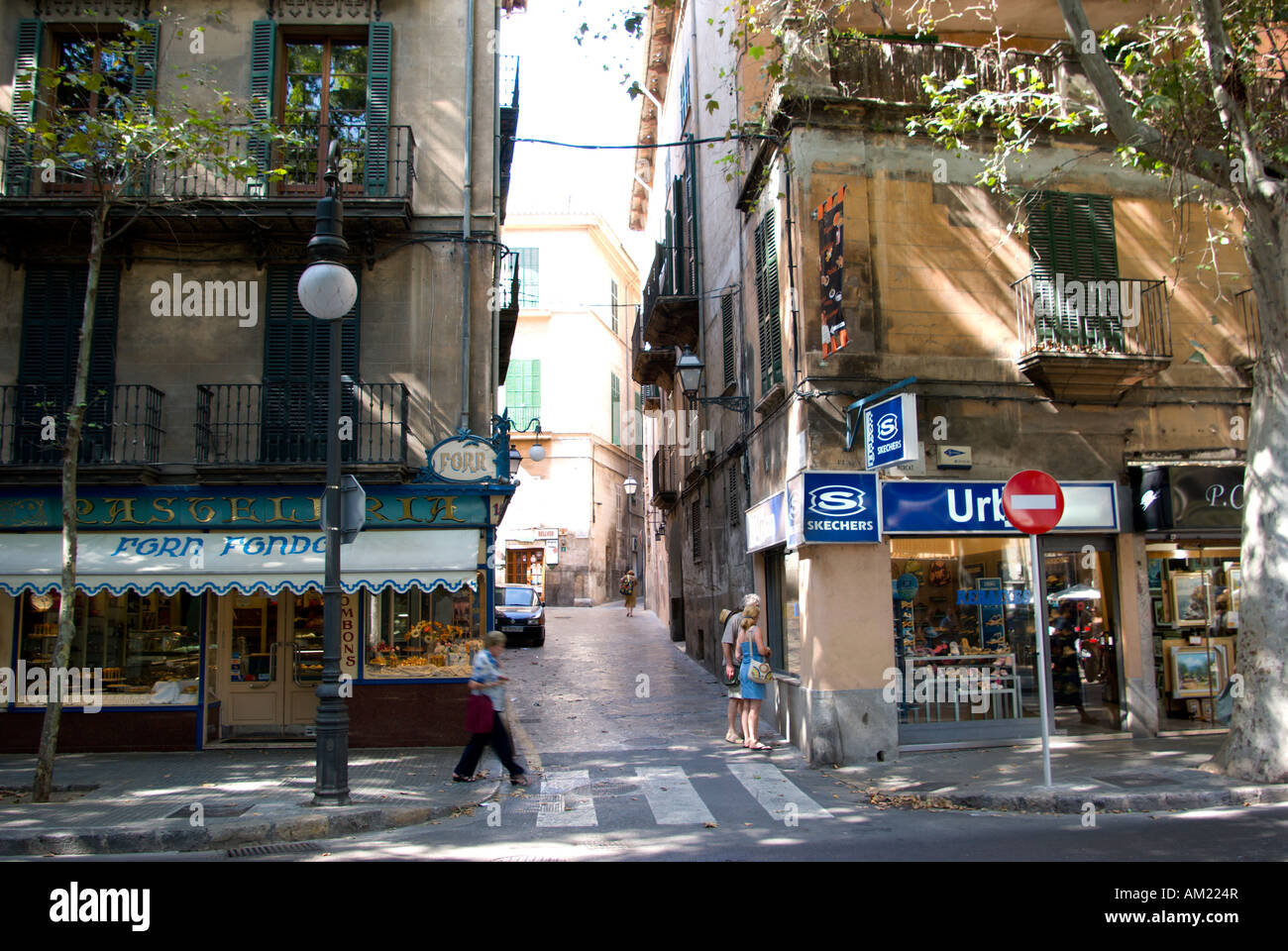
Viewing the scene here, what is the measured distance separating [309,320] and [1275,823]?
492 inches

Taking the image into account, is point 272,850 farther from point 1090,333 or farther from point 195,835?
point 1090,333

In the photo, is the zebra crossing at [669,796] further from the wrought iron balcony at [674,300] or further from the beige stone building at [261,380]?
the wrought iron balcony at [674,300]

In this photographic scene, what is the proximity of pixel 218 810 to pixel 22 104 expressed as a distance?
10.1m

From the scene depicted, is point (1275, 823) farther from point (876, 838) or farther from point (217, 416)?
point (217, 416)

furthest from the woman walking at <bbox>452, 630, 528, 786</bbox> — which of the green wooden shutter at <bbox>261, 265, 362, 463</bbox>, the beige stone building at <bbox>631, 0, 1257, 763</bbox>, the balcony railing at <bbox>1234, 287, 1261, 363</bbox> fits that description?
the balcony railing at <bbox>1234, 287, 1261, 363</bbox>

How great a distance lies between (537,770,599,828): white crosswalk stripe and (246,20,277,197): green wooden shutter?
9.04 meters

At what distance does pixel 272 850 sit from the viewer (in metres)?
7.43

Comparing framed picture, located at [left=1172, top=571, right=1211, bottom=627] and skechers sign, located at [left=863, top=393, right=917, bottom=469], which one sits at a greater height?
skechers sign, located at [left=863, top=393, right=917, bottom=469]

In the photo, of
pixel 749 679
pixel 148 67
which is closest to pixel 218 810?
pixel 749 679

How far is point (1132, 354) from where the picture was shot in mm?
11352

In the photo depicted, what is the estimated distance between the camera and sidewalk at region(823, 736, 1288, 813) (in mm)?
8320

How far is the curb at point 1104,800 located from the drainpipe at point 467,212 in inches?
307

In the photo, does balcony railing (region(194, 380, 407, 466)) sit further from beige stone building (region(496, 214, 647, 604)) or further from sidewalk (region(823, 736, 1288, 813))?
beige stone building (region(496, 214, 647, 604))

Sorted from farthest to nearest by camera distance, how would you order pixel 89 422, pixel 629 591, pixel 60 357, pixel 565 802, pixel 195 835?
pixel 629 591 → pixel 60 357 → pixel 89 422 → pixel 565 802 → pixel 195 835
